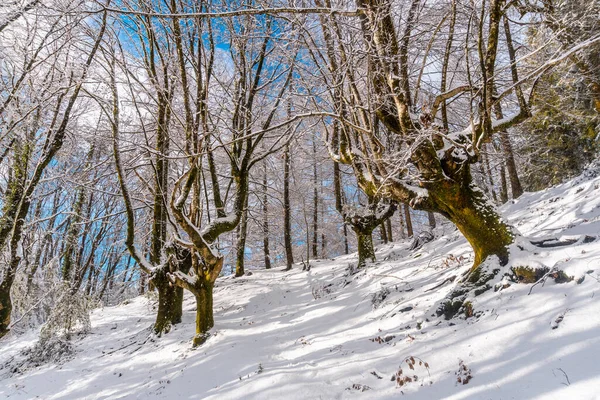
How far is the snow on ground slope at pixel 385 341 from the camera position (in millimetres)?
2967

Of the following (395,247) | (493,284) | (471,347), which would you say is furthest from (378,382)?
(395,247)

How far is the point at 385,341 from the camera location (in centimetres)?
457

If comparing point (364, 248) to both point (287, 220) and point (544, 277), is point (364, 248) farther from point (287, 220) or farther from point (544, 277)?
point (544, 277)

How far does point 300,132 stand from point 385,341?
5.51 m

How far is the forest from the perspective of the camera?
4.10 metres

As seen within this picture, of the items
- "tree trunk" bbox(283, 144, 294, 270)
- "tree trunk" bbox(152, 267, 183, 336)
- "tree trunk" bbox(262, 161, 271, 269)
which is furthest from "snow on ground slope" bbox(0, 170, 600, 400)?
"tree trunk" bbox(262, 161, 271, 269)

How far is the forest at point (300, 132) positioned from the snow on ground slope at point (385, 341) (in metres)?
0.08

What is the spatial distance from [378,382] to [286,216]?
9.97 meters

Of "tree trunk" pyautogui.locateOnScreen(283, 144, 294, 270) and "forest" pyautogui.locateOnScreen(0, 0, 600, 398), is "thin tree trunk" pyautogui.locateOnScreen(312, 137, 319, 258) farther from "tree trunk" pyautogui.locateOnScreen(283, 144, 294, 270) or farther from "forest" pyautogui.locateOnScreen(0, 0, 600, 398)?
"forest" pyautogui.locateOnScreen(0, 0, 600, 398)

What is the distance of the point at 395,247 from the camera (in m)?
10.8

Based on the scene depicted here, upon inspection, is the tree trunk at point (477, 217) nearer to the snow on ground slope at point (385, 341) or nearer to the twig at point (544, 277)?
the snow on ground slope at point (385, 341)

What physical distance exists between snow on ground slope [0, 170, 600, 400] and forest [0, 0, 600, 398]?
8cm

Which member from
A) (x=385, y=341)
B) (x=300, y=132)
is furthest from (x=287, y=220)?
(x=385, y=341)

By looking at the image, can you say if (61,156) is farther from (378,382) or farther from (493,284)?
(493,284)
